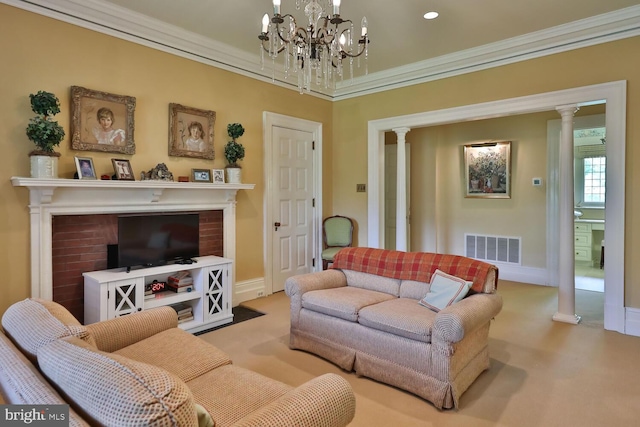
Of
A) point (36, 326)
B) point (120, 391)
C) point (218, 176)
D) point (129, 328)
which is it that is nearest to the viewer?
point (120, 391)

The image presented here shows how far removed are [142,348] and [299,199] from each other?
3370 mm

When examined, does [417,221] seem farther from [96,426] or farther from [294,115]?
[96,426]

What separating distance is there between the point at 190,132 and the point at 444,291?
295 centimetres

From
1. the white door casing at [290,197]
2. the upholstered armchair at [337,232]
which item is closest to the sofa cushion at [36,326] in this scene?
the white door casing at [290,197]

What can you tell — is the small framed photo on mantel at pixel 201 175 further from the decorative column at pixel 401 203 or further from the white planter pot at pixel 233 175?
the decorative column at pixel 401 203

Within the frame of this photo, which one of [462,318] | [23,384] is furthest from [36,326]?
[462,318]

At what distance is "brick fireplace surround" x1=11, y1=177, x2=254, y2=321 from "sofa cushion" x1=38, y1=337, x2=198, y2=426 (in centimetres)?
229

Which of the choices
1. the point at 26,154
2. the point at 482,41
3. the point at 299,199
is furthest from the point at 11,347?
the point at 482,41

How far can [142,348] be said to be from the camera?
2000 millimetres

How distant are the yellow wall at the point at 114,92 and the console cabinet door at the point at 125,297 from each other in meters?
0.67

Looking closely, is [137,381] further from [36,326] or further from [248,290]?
[248,290]

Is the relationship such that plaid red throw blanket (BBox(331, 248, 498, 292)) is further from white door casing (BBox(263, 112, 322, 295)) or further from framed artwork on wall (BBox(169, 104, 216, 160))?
framed artwork on wall (BBox(169, 104, 216, 160))

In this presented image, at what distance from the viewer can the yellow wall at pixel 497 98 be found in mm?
3447

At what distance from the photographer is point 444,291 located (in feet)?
8.79
